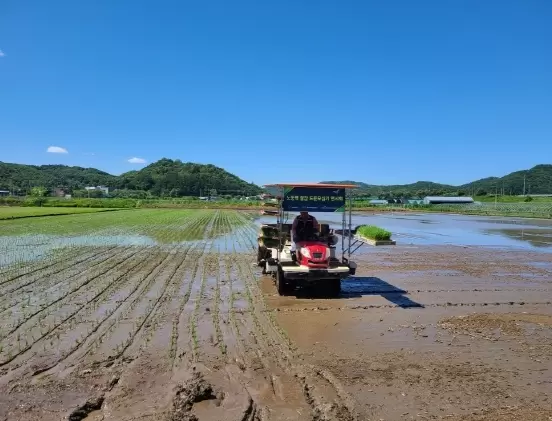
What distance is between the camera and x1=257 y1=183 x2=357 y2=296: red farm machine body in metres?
9.52

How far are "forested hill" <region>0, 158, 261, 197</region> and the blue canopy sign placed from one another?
11747 centimetres

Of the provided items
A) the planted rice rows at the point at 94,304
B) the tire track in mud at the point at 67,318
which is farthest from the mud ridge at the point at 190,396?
the tire track in mud at the point at 67,318

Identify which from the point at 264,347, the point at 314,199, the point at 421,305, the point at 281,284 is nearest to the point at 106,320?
the point at 264,347

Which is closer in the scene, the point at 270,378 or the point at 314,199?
the point at 270,378

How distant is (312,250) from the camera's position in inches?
379

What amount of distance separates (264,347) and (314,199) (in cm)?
426

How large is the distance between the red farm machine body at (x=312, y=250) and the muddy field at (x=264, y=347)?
524mm

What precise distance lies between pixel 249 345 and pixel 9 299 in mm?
5615

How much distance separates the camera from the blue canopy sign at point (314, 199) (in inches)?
390

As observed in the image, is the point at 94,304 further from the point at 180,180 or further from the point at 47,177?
the point at 47,177

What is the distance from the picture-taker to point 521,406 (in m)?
4.66

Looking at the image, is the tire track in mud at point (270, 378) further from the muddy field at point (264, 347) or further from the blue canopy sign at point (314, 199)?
the blue canopy sign at point (314, 199)

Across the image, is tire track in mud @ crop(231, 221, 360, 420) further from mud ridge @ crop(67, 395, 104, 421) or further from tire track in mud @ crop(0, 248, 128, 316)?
tire track in mud @ crop(0, 248, 128, 316)

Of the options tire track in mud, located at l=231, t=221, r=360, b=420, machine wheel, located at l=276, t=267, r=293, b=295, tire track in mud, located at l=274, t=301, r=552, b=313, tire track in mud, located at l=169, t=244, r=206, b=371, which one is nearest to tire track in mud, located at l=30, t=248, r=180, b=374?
tire track in mud, located at l=169, t=244, r=206, b=371
